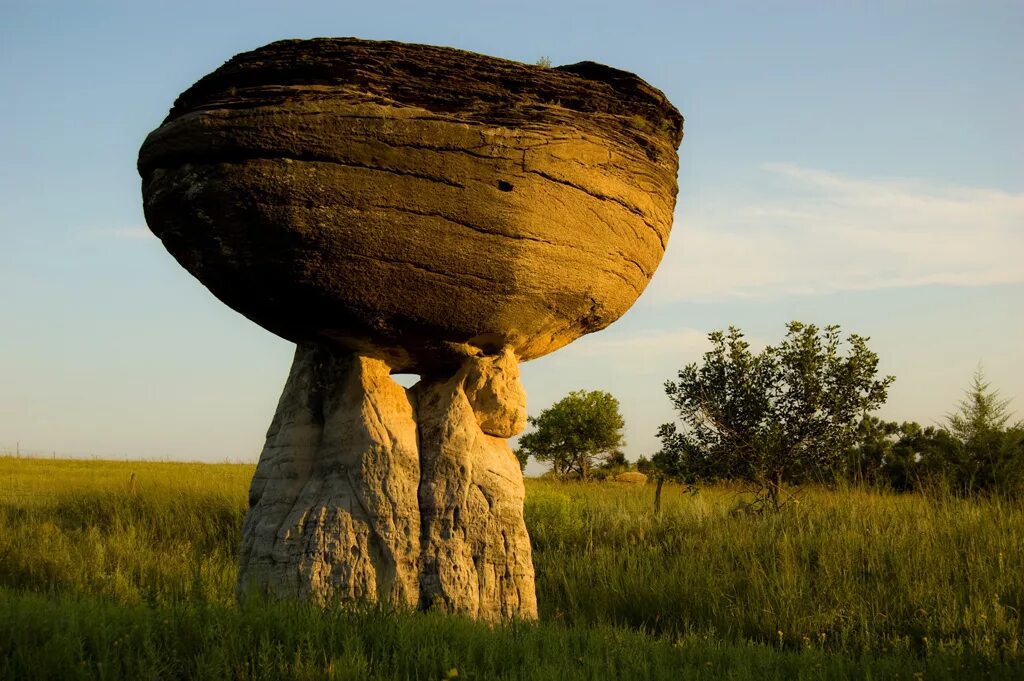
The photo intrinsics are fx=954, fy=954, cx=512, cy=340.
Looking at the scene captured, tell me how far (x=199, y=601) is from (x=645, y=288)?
4.41 meters

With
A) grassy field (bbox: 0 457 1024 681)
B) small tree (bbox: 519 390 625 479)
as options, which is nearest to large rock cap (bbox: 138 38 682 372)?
grassy field (bbox: 0 457 1024 681)

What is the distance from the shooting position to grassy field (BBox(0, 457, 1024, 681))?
5.55 metres

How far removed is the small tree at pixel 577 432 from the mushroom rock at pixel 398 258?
22701mm

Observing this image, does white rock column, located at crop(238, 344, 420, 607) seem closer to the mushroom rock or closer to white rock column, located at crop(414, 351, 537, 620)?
the mushroom rock

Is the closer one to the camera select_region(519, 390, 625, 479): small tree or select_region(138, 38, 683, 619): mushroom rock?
select_region(138, 38, 683, 619): mushroom rock

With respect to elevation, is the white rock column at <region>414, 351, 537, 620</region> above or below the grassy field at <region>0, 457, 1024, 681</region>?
above

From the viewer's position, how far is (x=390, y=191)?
6516 millimetres

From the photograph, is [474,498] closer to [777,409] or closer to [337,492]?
[337,492]

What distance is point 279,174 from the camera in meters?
6.40

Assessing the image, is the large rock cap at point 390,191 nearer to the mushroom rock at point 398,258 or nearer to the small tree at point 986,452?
the mushroom rock at point 398,258

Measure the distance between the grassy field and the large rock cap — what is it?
211 centimetres

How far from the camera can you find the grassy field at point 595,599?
555cm

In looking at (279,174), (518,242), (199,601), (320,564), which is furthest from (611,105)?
(199,601)

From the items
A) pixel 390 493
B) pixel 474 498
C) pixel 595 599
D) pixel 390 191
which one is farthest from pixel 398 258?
pixel 595 599
